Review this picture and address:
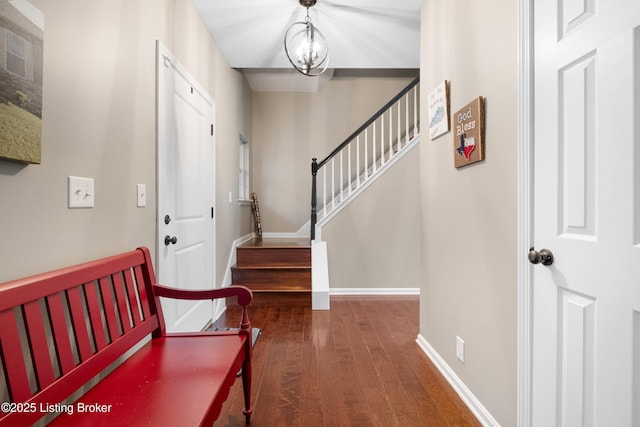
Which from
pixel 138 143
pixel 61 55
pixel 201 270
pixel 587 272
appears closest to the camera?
pixel 587 272

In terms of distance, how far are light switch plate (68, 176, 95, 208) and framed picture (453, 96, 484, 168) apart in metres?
1.83

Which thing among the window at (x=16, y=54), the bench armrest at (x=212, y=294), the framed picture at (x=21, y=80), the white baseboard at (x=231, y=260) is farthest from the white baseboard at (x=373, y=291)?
the window at (x=16, y=54)

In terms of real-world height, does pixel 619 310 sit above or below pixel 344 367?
above

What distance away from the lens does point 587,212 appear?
1134 millimetres

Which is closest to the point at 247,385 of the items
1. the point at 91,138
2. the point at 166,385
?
the point at 166,385

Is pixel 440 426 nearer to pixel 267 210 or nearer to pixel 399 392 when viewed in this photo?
pixel 399 392

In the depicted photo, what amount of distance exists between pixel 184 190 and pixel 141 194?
0.69 meters

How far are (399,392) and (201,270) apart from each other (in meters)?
1.92

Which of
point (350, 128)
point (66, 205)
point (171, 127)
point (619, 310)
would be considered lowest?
point (619, 310)

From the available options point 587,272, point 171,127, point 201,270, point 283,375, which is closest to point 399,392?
point 283,375

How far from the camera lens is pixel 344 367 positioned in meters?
Answer: 2.43

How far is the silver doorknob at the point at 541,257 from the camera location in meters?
1.30

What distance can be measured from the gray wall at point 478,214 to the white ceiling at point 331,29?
1.83 ft

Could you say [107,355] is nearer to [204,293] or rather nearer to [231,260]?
[204,293]
